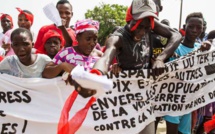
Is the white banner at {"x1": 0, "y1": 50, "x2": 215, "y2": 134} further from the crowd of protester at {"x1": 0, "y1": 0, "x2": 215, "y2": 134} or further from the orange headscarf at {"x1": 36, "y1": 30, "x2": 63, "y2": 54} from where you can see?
the orange headscarf at {"x1": 36, "y1": 30, "x2": 63, "y2": 54}

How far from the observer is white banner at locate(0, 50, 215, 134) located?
344cm

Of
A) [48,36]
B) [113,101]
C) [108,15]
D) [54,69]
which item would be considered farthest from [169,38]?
[108,15]

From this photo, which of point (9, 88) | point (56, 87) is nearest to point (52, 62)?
point (56, 87)

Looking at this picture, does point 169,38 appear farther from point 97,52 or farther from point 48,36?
point 48,36

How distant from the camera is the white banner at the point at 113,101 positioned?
3439 millimetres

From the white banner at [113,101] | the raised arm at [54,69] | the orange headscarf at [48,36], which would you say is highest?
the orange headscarf at [48,36]

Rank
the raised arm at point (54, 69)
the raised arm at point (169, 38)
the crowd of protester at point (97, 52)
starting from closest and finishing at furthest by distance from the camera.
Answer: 1. the raised arm at point (54, 69)
2. the crowd of protester at point (97, 52)
3. the raised arm at point (169, 38)

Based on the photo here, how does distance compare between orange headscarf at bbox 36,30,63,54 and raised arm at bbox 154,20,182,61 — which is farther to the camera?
orange headscarf at bbox 36,30,63,54

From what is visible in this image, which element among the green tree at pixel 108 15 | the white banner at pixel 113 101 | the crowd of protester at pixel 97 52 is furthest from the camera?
the green tree at pixel 108 15

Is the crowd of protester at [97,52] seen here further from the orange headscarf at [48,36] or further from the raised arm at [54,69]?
the orange headscarf at [48,36]

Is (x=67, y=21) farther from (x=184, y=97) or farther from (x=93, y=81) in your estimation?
(x=93, y=81)

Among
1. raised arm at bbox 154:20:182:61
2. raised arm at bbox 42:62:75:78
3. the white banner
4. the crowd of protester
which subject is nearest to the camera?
raised arm at bbox 42:62:75:78

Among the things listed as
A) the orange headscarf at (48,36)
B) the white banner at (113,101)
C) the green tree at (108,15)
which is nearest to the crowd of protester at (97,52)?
the white banner at (113,101)

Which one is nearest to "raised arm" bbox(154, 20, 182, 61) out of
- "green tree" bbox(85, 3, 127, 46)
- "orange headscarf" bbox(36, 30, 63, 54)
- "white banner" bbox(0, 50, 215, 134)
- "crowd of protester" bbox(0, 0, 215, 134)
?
"crowd of protester" bbox(0, 0, 215, 134)
